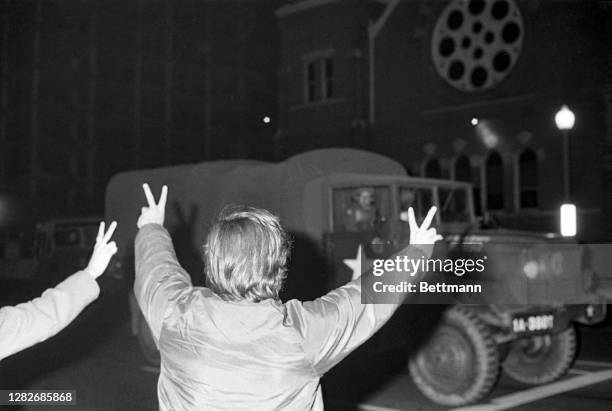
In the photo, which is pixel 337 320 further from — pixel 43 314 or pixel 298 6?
pixel 298 6

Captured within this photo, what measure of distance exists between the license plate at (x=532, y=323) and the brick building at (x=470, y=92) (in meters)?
11.1

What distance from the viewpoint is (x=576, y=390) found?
6.95m

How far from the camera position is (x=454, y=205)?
8.88 m

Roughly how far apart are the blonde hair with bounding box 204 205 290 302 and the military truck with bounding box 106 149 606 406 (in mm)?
4620

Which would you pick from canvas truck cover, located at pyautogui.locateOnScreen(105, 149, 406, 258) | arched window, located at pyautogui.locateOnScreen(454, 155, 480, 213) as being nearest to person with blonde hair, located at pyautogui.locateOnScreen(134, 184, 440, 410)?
canvas truck cover, located at pyautogui.locateOnScreen(105, 149, 406, 258)

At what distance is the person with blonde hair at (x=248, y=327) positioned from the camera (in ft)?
6.36

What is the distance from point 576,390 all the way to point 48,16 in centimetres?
3443

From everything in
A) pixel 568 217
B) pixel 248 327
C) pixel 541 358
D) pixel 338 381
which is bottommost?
pixel 338 381

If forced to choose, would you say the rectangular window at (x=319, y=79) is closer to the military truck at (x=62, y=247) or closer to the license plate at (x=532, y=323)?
the military truck at (x=62, y=247)

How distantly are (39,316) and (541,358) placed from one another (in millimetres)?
6547

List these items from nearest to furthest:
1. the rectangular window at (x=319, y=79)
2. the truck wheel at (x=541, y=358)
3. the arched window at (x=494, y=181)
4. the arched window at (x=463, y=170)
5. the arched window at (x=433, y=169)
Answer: the truck wheel at (x=541, y=358)
the arched window at (x=494, y=181)
the arched window at (x=463, y=170)
the arched window at (x=433, y=169)
the rectangular window at (x=319, y=79)

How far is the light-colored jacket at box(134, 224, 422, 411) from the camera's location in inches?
76.1

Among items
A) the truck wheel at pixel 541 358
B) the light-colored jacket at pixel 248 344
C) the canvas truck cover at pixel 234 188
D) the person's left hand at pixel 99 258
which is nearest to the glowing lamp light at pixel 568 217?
the truck wheel at pixel 541 358

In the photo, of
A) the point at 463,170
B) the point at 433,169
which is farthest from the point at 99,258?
the point at 433,169
